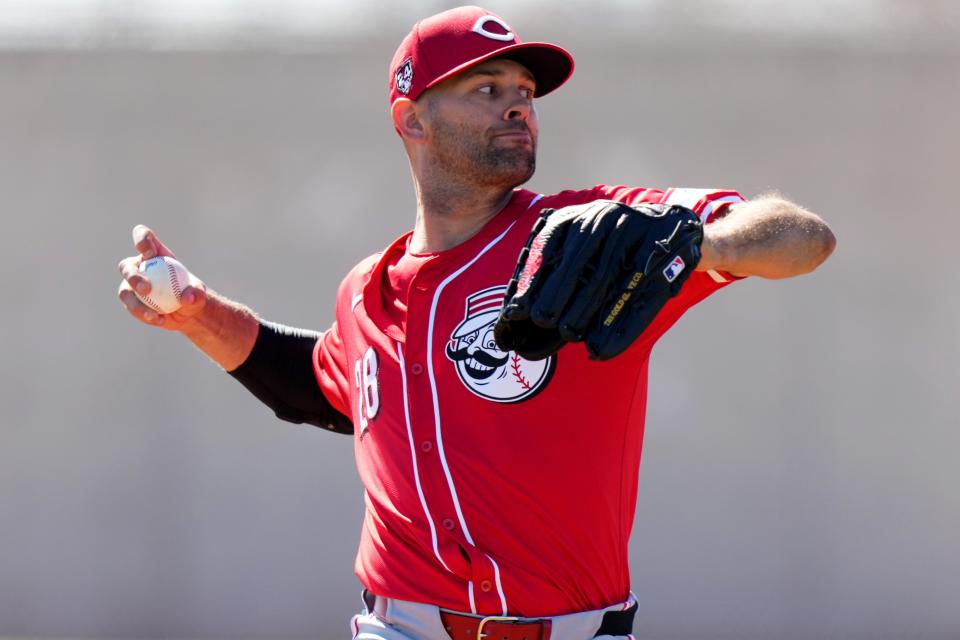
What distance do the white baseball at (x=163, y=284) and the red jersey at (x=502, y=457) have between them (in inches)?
26.9

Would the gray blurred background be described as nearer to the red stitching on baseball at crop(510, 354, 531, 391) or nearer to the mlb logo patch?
the red stitching on baseball at crop(510, 354, 531, 391)

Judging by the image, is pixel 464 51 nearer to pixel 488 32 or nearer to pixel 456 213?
pixel 488 32

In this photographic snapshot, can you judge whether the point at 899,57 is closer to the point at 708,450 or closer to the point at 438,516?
the point at 708,450

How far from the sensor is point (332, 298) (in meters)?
5.29

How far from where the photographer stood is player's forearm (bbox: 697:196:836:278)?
2258 millimetres

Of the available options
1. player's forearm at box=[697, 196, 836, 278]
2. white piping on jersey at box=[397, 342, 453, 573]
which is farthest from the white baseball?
player's forearm at box=[697, 196, 836, 278]

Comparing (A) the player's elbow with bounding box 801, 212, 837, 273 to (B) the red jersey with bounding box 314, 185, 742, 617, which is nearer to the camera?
(A) the player's elbow with bounding box 801, 212, 837, 273

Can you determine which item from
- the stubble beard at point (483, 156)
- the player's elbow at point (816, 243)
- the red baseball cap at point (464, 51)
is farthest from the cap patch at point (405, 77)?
the player's elbow at point (816, 243)

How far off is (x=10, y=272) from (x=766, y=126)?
339cm

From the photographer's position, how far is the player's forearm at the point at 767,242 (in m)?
2.26

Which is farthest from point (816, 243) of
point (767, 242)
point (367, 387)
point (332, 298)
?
point (332, 298)

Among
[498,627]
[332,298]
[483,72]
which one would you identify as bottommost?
[498,627]

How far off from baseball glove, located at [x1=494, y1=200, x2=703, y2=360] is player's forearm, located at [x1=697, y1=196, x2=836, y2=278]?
126 millimetres

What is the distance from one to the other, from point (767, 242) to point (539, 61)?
3.22 feet
